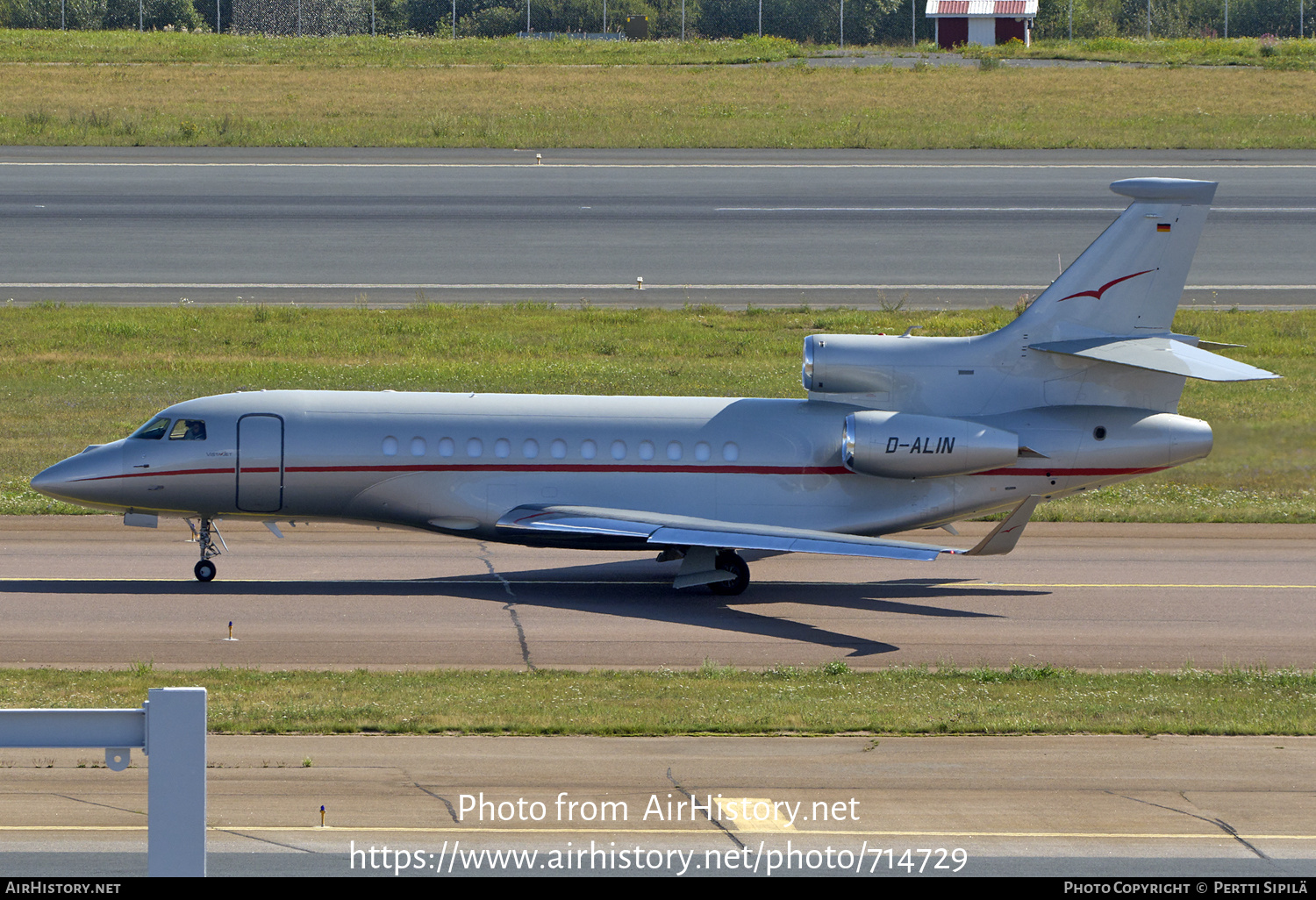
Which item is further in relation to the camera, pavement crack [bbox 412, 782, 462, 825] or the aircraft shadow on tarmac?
the aircraft shadow on tarmac

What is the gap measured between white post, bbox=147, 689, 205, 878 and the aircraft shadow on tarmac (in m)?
16.8

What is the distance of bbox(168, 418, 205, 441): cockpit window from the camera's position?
25.4 meters

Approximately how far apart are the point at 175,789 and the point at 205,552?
20049 millimetres

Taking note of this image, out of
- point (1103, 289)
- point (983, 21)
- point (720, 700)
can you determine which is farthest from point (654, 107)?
point (720, 700)

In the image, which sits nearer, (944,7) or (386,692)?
(386,692)

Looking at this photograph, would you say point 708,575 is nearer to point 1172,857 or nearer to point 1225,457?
point 1225,457

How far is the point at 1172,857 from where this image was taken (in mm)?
13531

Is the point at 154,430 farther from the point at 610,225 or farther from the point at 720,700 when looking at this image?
the point at 610,225

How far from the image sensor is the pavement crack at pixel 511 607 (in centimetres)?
2151

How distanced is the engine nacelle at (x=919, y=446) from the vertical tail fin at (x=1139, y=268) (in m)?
2.50

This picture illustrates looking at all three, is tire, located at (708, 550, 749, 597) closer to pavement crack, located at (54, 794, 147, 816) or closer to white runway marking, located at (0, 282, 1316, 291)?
pavement crack, located at (54, 794, 147, 816)

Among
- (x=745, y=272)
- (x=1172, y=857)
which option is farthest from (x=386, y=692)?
(x=745, y=272)

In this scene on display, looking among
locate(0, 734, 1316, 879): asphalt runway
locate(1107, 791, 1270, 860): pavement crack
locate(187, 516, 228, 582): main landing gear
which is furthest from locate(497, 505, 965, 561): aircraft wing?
locate(1107, 791, 1270, 860): pavement crack

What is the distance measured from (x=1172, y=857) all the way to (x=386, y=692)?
9956 millimetres
